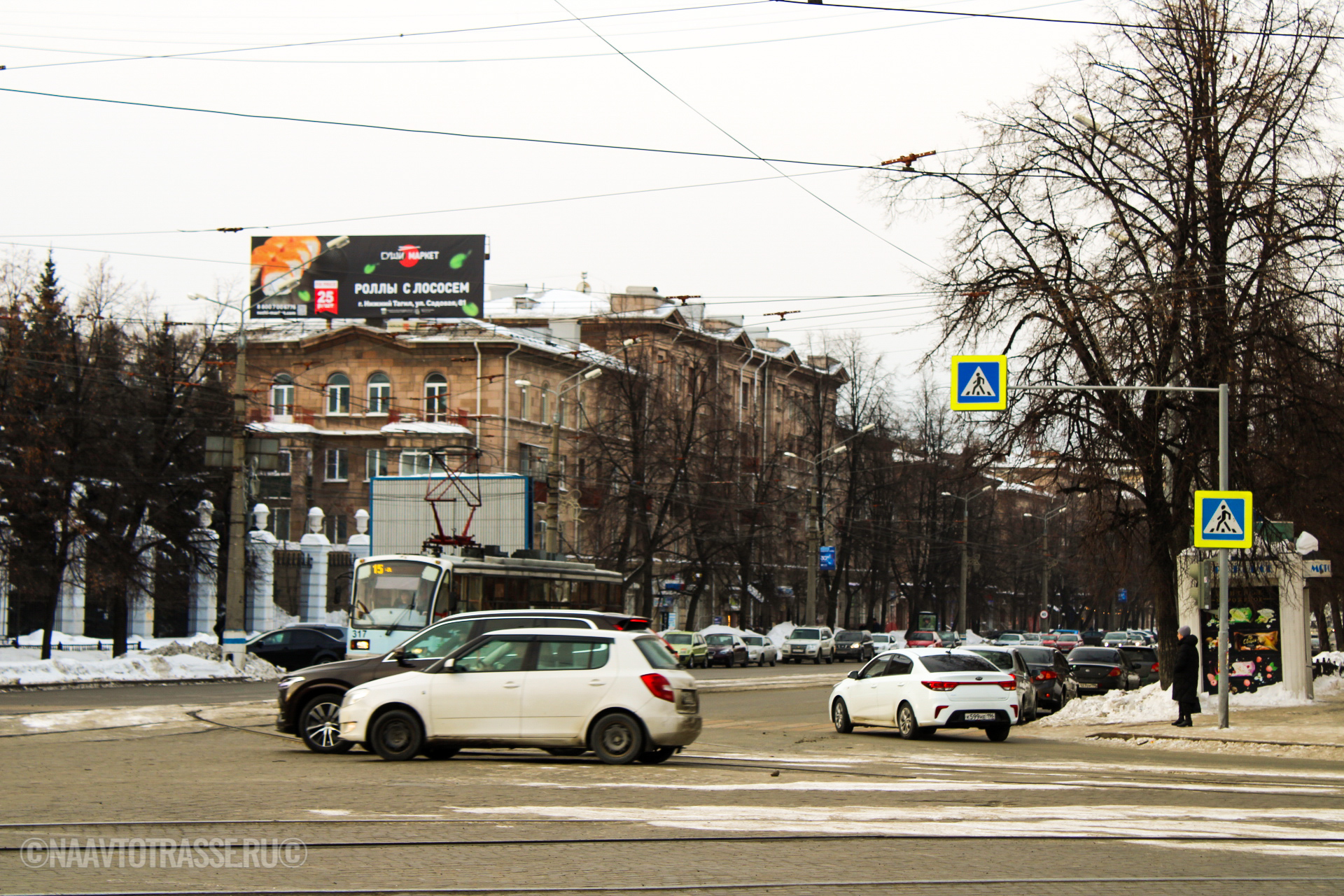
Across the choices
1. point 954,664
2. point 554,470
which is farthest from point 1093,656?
point 554,470

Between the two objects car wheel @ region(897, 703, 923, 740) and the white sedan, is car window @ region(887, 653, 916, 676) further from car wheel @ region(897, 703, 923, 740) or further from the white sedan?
car wheel @ region(897, 703, 923, 740)

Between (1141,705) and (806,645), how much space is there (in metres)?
40.6

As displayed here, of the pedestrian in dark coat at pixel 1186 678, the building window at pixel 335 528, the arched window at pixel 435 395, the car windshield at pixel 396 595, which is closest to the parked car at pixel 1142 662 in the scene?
the pedestrian in dark coat at pixel 1186 678

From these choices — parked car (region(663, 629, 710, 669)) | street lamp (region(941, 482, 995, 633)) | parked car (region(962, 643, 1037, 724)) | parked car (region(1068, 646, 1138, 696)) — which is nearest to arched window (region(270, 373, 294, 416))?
parked car (region(663, 629, 710, 669))

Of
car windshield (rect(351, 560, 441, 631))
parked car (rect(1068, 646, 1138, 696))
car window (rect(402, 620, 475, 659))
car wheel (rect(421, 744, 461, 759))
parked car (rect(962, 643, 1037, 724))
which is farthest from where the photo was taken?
parked car (rect(1068, 646, 1138, 696))

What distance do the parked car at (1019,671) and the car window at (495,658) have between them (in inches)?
554

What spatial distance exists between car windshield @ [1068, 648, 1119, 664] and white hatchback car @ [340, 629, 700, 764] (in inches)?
912

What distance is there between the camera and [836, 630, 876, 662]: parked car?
69.7m

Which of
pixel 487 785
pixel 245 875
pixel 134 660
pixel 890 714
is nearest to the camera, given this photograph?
pixel 245 875

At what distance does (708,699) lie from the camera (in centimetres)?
3491

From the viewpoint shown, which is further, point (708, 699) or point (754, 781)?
point (708, 699)

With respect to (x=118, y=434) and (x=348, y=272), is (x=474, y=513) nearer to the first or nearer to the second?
(x=118, y=434)

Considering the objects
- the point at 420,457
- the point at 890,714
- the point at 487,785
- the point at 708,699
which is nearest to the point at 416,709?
the point at 487,785

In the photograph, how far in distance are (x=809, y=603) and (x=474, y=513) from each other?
31835 millimetres
